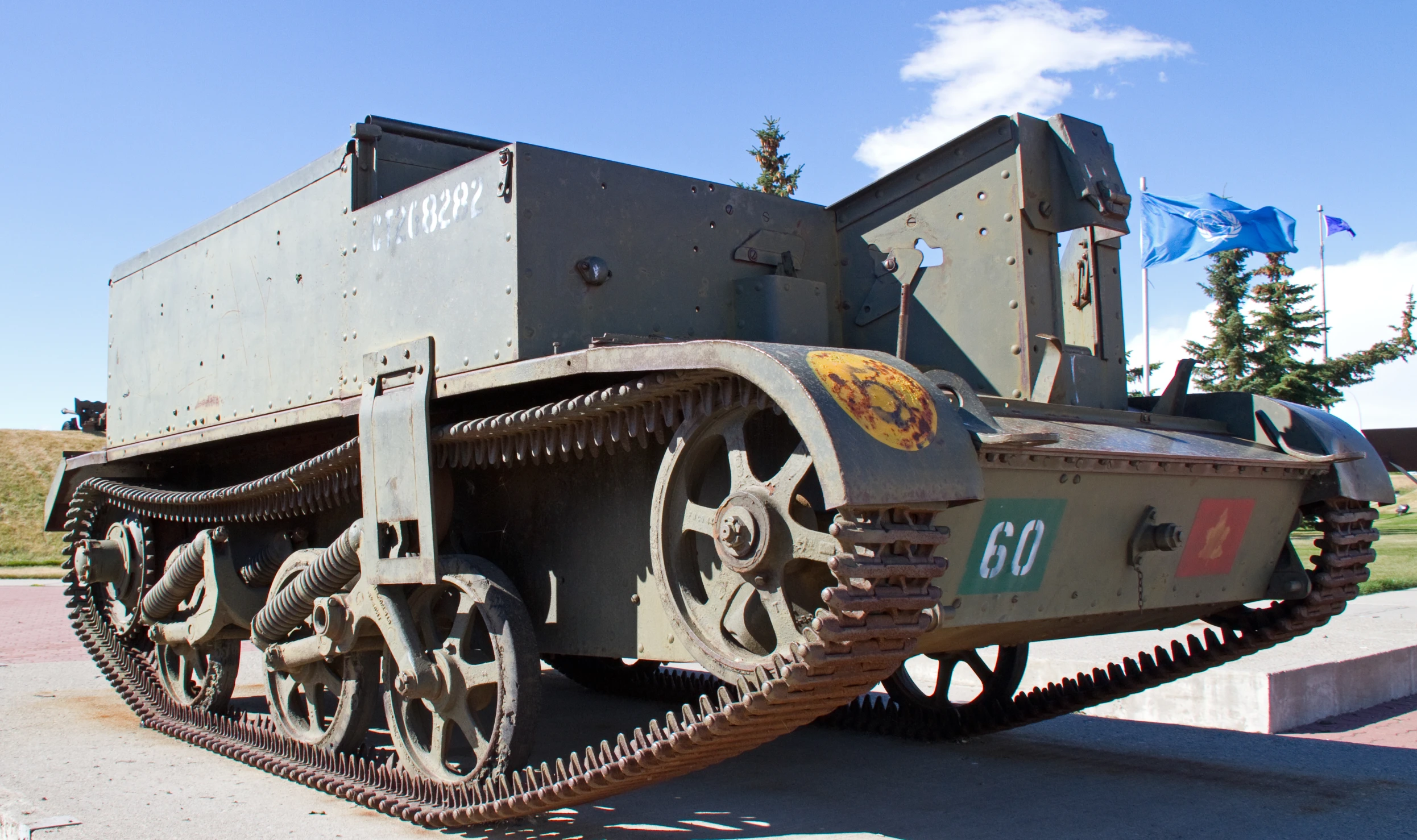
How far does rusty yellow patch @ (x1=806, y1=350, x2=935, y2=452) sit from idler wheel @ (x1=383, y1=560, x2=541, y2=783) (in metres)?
1.84

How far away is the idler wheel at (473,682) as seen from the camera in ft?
15.8

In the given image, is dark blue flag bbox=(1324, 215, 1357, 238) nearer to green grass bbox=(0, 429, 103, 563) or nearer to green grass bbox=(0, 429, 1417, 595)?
green grass bbox=(0, 429, 1417, 595)

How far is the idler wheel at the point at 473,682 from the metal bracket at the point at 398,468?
179mm

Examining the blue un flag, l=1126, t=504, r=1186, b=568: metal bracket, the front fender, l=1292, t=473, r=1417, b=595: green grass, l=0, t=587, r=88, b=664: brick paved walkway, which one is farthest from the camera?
the blue un flag

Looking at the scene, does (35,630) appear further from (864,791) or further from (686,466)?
(686,466)

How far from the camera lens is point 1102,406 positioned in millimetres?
5367

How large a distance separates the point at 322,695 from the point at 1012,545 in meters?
3.64

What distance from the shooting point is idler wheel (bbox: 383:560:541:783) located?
4.83m

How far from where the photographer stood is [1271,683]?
6953mm

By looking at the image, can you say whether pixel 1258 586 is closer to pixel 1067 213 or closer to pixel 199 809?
pixel 1067 213

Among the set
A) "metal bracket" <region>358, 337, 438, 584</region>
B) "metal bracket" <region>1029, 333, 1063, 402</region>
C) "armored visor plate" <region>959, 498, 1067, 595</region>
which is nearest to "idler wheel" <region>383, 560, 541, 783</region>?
"metal bracket" <region>358, 337, 438, 584</region>

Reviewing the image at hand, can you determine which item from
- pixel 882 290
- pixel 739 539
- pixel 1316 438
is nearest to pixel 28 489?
pixel 882 290

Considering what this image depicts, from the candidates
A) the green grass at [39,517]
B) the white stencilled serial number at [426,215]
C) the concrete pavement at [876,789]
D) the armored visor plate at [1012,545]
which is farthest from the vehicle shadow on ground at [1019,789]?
the green grass at [39,517]

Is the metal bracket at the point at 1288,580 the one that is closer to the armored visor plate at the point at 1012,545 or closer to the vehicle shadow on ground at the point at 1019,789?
the vehicle shadow on ground at the point at 1019,789
